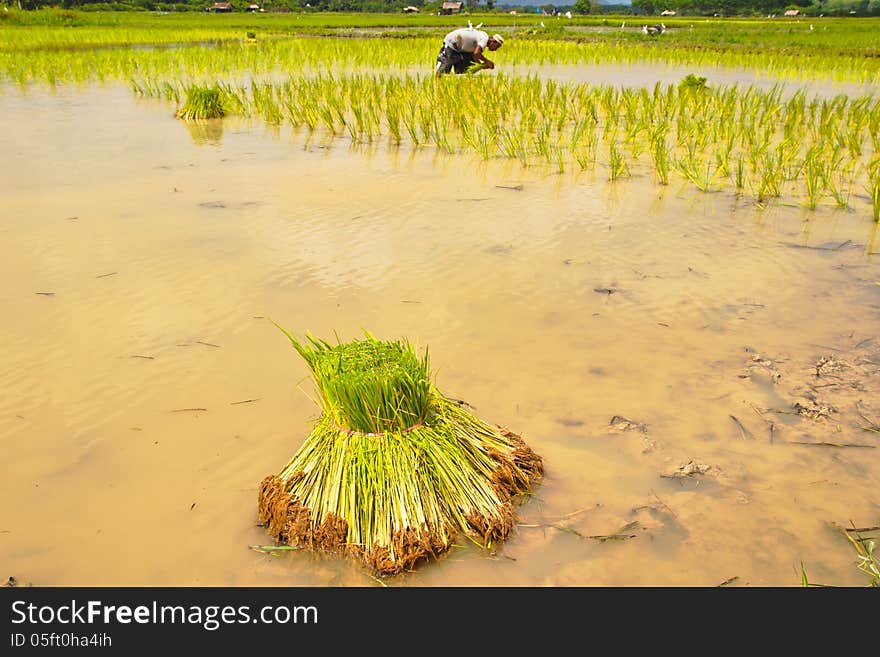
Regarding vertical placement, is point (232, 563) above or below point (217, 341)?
below

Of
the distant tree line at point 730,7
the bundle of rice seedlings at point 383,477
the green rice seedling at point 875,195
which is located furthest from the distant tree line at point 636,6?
the bundle of rice seedlings at point 383,477

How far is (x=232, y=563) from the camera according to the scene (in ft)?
4.95

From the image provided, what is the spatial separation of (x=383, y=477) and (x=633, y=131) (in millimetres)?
4850

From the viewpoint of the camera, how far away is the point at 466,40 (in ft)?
28.7

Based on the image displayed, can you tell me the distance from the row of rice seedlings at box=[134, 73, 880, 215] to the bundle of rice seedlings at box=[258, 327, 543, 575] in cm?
334

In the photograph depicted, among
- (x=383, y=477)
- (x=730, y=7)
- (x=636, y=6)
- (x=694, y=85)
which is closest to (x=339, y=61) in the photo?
(x=694, y=85)

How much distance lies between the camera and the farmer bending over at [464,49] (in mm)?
8727

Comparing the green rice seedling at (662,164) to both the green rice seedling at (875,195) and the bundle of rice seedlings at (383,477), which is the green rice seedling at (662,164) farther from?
the bundle of rice seedlings at (383,477)

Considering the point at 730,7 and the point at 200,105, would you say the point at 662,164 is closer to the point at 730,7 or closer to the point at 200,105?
the point at 200,105

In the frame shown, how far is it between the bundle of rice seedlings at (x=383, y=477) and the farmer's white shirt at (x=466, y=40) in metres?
8.04

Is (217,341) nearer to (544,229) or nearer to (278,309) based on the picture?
(278,309)

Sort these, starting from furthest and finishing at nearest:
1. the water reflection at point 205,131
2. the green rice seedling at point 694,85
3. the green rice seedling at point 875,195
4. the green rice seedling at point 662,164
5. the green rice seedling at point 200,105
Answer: the green rice seedling at point 694,85 < the green rice seedling at point 200,105 < the water reflection at point 205,131 < the green rice seedling at point 662,164 < the green rice seedling at point 875,195

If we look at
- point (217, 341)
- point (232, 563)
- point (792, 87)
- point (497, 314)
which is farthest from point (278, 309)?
point (792, 87)

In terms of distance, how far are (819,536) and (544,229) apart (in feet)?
7.68
